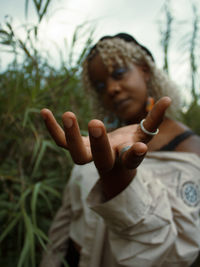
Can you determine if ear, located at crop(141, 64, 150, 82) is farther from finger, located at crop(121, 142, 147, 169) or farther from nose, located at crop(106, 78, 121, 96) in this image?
finger, located at crop(121, 142, 147, 169)

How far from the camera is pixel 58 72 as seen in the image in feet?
3.33

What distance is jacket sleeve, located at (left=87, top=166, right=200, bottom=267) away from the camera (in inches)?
19.7

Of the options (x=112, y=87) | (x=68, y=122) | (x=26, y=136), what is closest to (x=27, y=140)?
(x=26, y=136)

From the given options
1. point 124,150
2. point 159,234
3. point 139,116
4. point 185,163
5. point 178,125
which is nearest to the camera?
point 124,150

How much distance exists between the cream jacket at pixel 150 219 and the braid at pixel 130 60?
0.41m

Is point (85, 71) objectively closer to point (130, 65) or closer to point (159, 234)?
point (130, 65)

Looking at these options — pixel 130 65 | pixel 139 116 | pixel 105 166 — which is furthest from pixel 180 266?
pixel 130 65

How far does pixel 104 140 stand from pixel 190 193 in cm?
44

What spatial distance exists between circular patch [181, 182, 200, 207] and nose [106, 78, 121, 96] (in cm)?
46

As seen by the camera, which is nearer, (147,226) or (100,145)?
(100,145)

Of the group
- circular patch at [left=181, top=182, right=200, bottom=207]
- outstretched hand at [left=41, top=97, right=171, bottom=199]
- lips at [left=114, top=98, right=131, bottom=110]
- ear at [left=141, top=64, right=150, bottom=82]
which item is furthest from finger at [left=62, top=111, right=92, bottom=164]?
ear at [left=141, top=64, right=150, bottom=82]

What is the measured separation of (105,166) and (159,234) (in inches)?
12.0

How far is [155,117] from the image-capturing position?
0.35 metres

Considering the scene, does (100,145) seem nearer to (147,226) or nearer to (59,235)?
(147,226)
